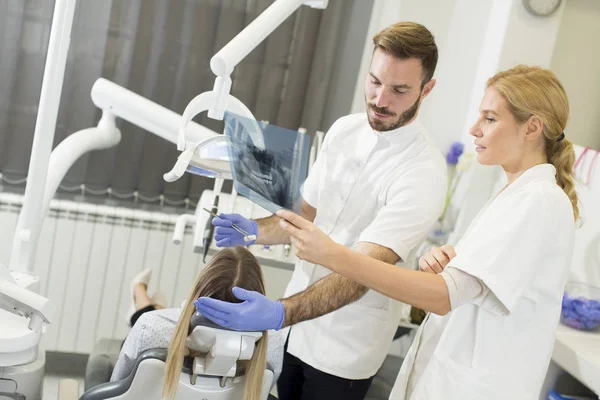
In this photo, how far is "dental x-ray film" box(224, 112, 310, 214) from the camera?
1546mm

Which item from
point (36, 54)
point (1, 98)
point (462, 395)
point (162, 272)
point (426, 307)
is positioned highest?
point (36, 54)

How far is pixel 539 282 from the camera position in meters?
1.50

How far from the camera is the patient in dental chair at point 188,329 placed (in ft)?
5.06

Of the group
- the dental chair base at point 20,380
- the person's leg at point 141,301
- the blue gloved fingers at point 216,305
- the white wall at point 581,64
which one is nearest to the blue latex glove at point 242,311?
the blue gloved fingers at point 216,305

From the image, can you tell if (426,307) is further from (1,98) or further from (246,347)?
(1,98)

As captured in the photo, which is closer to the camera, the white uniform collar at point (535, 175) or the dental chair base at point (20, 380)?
the white uniform collar at point (535, 175)

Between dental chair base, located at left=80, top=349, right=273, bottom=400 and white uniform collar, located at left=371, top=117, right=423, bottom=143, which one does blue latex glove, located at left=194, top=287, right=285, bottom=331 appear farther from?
white uniform collar, located at left=371, top=117, right=423, bottom=143

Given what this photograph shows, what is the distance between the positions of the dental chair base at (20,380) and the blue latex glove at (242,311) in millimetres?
530

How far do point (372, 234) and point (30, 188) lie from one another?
34.1 inches

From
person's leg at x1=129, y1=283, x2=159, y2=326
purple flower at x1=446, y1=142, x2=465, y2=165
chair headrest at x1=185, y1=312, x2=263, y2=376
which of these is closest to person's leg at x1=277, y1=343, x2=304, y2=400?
chair headrest at x1=185, y1=312, x2=263, y2=376

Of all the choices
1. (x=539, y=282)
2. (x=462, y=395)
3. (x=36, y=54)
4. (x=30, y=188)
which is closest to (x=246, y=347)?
(x=462, y=395)

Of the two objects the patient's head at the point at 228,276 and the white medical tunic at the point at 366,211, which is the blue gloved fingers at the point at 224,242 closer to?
the patient's head at the point at 228,276

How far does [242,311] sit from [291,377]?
1.82ft

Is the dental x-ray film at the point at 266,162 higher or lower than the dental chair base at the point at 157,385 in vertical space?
higher
